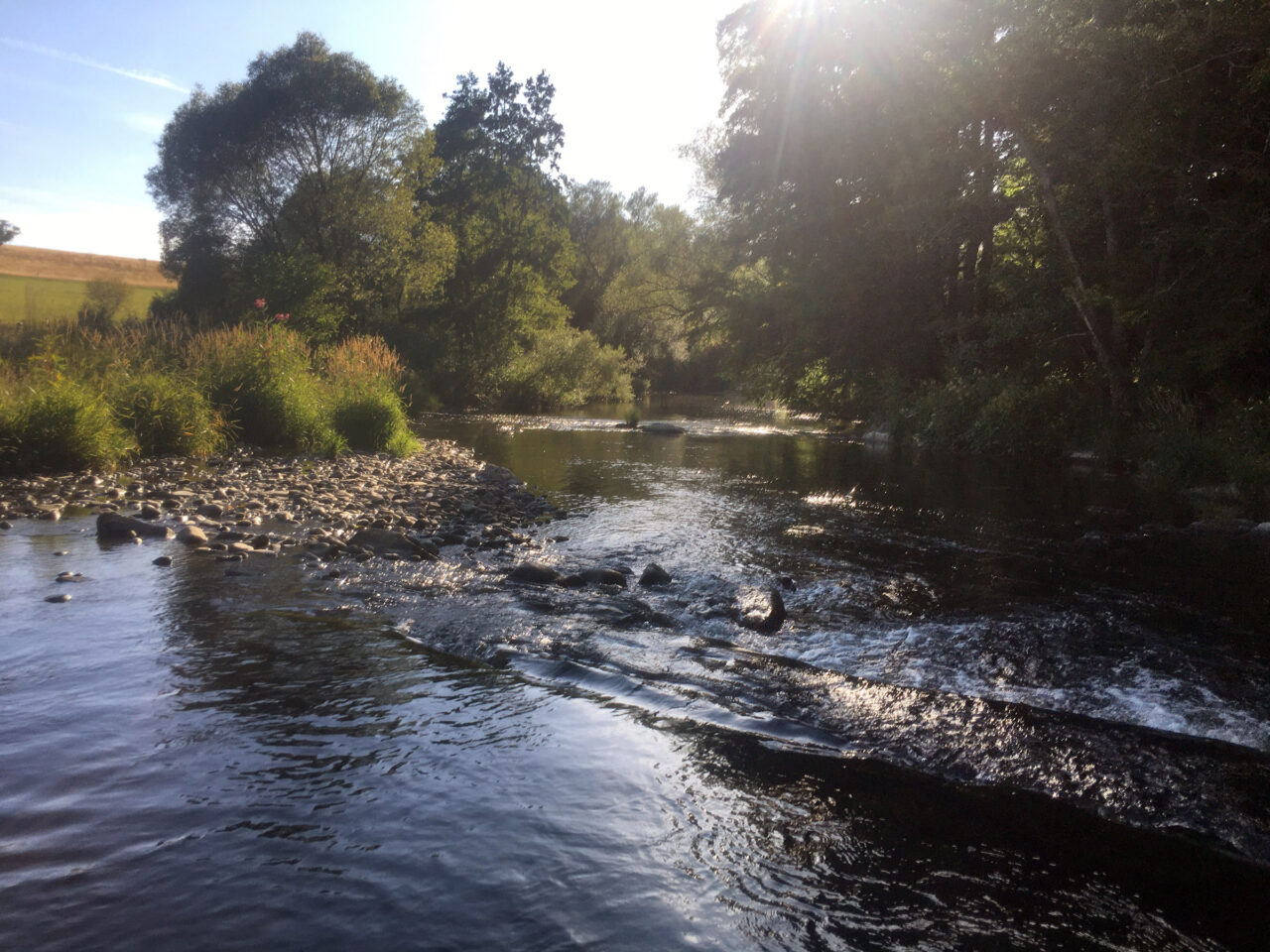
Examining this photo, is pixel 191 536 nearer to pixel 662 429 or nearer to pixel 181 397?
pixel 181 397

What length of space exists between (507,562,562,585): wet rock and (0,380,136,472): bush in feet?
24.6

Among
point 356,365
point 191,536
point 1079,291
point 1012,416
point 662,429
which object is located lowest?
point 191,536

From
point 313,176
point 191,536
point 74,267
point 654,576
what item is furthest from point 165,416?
point 74,267

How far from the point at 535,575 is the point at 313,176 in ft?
110

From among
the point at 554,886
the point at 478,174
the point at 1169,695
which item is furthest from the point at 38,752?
the point at 478,174

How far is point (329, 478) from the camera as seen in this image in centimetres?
1180

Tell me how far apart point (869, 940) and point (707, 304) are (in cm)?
2704

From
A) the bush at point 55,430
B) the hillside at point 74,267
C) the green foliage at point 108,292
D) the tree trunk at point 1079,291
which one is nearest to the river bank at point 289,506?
the bush at point 55,430

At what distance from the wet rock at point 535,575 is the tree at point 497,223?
26892 millimetres

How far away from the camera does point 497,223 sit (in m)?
36.9

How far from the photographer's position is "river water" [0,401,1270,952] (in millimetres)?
2908

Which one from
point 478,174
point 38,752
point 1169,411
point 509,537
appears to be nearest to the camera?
point 38,752

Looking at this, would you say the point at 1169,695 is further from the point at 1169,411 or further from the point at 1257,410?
the point at 1169,411

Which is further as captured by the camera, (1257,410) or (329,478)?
(1257,410)
